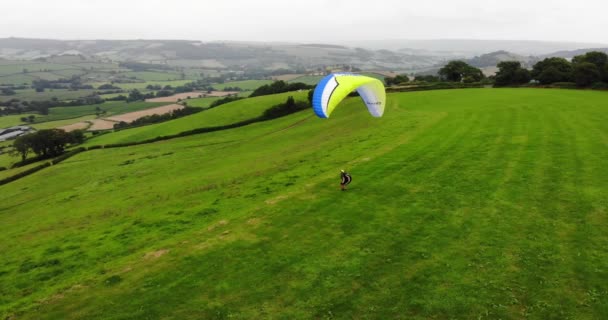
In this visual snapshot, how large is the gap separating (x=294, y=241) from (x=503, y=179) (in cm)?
1520

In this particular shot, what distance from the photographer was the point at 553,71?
8056 centimetres

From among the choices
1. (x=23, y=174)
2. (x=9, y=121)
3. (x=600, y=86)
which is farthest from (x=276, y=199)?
(x=9, y=121)

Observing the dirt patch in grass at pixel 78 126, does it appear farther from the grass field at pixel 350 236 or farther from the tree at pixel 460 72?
the tree at pixel 460 72

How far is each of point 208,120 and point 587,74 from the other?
240ft

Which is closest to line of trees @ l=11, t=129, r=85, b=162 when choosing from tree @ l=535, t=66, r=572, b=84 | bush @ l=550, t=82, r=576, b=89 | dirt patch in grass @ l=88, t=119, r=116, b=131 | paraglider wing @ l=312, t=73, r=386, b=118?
dirt patch in grass @ l=88, t=119, r=116, b=131

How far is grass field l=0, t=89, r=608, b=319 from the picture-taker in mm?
15164

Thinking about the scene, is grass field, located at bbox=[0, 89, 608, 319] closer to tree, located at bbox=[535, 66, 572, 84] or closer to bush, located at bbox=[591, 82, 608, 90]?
bush, located at bbox=[591, 82, 608, 90]

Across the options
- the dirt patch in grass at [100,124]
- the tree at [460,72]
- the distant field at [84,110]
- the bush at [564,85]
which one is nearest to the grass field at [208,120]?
the dirt patch in grass at [100,124]

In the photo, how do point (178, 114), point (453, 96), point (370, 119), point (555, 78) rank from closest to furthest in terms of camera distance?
point (370, 119) < point (453, 96) < point (555, 78) < point (178, 114)

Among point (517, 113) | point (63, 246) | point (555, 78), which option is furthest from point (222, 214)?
point (555, 78)

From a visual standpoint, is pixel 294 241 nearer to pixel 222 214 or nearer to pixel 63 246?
pixel 222 214

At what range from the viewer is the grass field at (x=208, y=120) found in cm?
7856

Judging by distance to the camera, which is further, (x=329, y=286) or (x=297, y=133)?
(x=297, y=133)

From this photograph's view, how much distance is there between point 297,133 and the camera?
58.1 m
